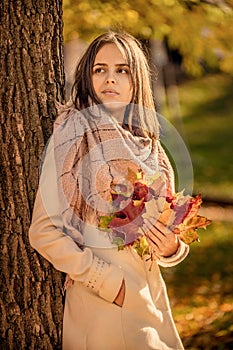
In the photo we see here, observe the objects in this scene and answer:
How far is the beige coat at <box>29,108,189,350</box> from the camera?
3496 millimetres

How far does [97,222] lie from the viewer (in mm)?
3578

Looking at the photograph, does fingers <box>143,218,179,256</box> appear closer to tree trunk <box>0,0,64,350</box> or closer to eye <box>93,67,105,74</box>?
tree trunk <box>0,0,64,350</box>

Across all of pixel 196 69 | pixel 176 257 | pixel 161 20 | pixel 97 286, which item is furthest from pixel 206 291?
pixel 97 286

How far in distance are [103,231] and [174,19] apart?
12.0 feet

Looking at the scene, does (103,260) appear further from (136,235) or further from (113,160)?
(113,160)

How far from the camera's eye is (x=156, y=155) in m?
3.83

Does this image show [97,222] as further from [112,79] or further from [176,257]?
[112,79]

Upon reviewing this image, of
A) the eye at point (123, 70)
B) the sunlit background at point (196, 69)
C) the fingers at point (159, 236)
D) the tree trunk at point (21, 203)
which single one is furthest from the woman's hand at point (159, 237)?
the sunlit background at point (196, 69)

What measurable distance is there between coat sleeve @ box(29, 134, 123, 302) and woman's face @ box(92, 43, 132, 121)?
40cm

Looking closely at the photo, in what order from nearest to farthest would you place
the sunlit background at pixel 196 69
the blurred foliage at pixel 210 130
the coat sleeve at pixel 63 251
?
1. the coat sleeve at pixel 63 251
2. the sunlit background at pixel 196 69
3. the blurred foliage at pixel 210 130

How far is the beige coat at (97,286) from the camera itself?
3.50m

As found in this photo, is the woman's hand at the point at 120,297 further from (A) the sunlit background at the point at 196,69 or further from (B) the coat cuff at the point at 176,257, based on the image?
(A) the sunlit background at the point at 196,69

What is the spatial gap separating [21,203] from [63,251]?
14.5 inches

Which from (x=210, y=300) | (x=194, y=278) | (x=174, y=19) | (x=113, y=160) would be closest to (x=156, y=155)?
(x=113, y=160)
